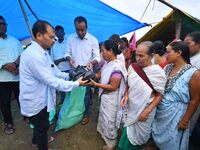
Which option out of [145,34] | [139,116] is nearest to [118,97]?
[139,116]

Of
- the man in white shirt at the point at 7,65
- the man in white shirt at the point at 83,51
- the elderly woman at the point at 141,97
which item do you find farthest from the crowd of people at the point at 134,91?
the man in white shirt at the point at 7,65

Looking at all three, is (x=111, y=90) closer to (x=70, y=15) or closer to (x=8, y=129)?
(x=8, y=129)

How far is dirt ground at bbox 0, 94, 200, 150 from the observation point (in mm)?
3359

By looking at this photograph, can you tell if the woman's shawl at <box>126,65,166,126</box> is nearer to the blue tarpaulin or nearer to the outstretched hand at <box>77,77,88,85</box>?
the outstretched hand at <box>77,77,88,85</box>

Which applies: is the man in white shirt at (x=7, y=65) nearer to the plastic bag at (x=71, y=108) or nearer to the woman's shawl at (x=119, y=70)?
the plastic bag at (x=71, y=108)

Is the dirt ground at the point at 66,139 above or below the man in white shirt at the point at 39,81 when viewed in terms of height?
below

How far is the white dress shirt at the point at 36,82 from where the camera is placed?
240 centimetres

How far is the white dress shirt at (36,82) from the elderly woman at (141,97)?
703mm

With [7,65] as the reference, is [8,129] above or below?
below

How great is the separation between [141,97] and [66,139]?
1578 mm

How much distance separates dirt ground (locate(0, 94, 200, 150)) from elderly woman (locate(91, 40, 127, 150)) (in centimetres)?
30

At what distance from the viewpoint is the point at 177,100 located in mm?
2518

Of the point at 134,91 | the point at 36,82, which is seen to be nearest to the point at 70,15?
the point at 36,82

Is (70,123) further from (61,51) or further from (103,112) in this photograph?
(61,51)
